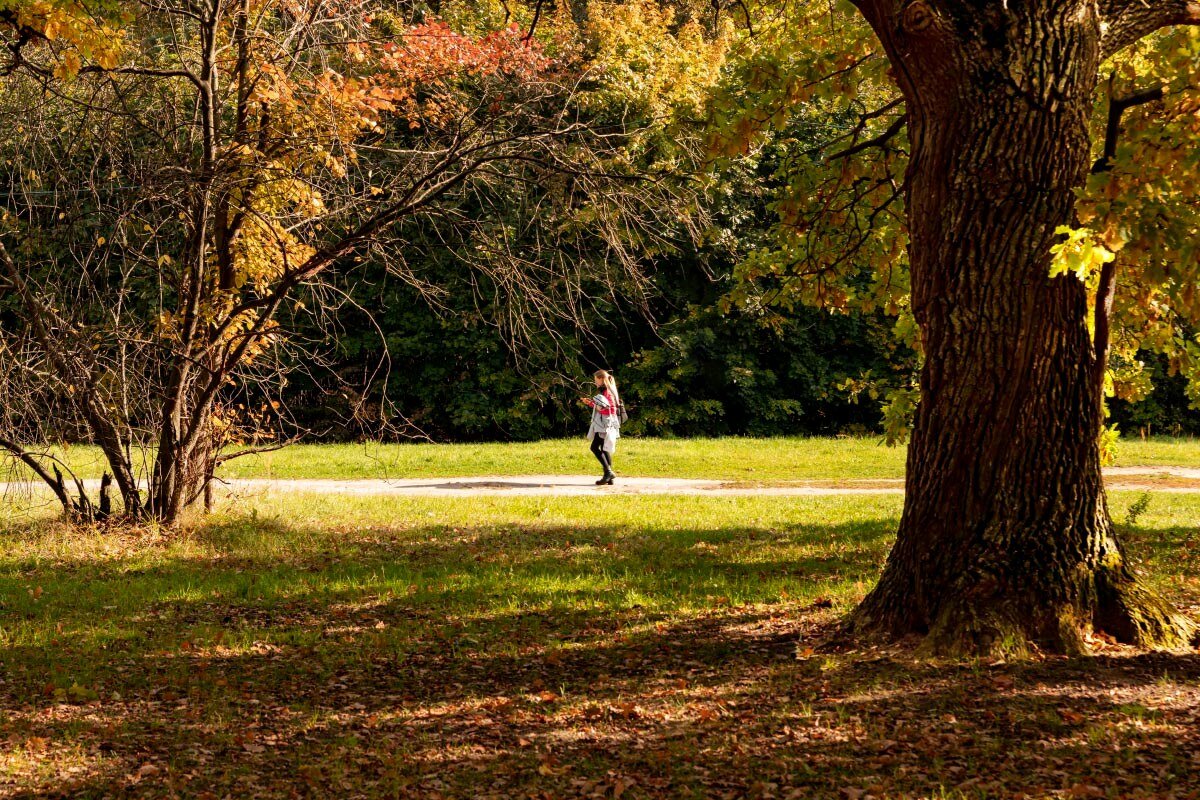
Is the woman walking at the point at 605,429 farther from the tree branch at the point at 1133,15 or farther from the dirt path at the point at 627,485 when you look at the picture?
the tree branch at the point at 1133,15

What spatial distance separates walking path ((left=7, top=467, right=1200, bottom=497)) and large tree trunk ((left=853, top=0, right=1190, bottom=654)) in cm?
848

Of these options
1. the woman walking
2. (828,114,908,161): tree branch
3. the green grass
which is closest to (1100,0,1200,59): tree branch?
(828,114,908,161): tree branch

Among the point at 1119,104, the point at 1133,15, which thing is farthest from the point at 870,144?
the point at 1133,15

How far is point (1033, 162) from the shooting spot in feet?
19.0

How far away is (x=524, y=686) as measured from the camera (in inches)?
232

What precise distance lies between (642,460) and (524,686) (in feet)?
42.9

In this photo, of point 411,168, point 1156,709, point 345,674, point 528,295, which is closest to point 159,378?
point 411,168

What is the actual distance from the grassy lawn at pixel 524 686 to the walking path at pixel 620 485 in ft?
16.0

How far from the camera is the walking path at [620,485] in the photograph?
14.8m

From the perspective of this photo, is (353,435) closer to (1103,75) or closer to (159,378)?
(159,378)

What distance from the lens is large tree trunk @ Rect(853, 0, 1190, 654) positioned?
575 centimetres

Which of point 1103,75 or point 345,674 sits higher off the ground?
point 1103,75

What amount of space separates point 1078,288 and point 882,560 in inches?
151

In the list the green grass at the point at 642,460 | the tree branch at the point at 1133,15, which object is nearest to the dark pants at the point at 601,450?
the green grass at the point at 642,460
